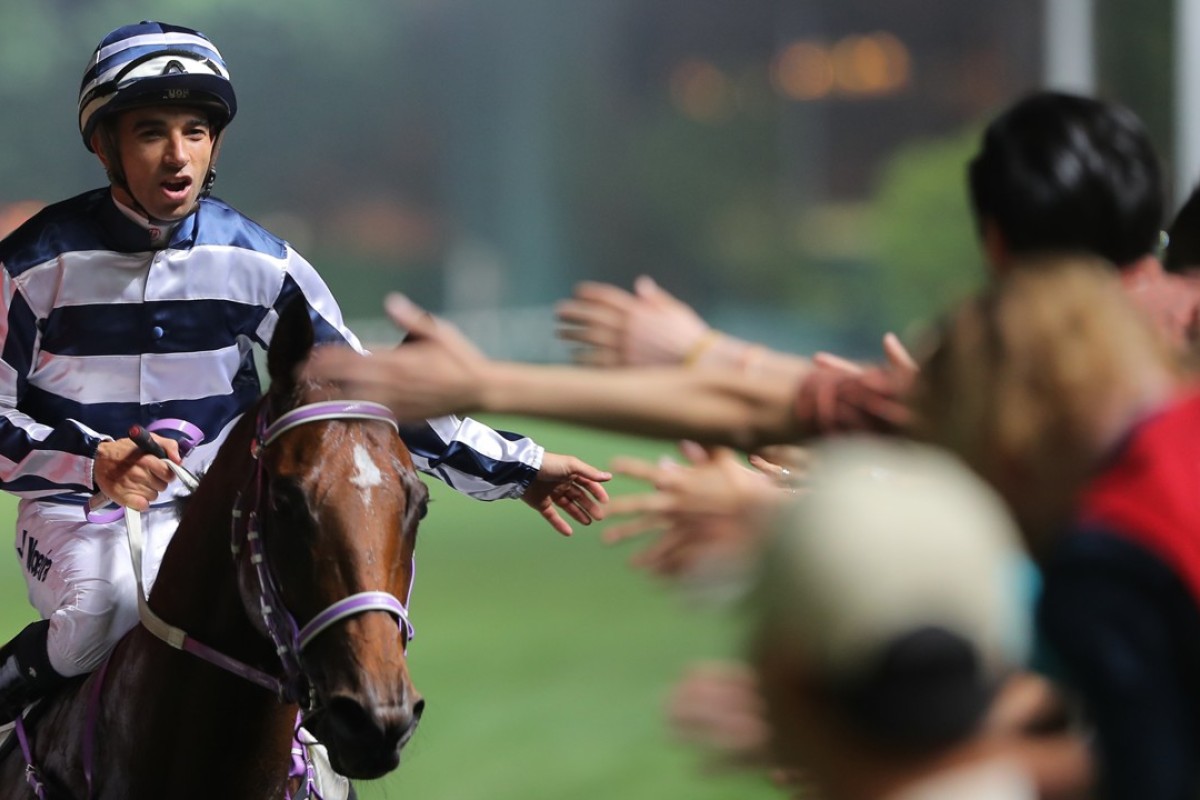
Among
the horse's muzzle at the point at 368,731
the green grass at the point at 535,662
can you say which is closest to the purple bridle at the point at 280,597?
the horse's muzzle at the point at 368,731

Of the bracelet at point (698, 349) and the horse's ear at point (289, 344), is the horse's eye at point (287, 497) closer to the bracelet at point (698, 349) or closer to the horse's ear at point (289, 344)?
the horse's ear at point (289, 344)

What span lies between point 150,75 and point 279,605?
1267 millimetres

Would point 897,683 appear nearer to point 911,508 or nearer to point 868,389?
point 911,508

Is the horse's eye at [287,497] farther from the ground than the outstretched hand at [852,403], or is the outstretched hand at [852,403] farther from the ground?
the outstretched hand at [852,403]

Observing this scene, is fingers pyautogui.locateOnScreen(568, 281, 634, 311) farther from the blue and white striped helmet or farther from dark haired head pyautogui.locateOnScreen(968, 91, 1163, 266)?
the blue and white striped helmet

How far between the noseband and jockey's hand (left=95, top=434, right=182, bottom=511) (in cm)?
24

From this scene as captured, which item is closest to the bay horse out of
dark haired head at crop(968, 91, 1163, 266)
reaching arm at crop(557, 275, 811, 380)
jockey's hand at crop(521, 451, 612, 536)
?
jockey's hand at crop(521, 451, 612, 536)

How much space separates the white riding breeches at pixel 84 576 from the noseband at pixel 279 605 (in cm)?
27

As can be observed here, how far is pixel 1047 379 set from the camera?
6.04ft

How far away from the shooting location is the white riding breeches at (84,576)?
11.2ft

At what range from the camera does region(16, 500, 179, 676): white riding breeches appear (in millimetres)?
3418

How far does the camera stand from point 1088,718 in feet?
5.32

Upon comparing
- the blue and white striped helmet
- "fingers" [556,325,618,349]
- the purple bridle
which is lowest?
the purple bridle

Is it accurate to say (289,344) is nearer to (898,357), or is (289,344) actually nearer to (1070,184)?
(898,357)
